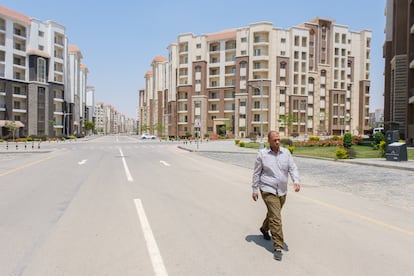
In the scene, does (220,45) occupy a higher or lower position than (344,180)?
higher

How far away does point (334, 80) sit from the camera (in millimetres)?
87938

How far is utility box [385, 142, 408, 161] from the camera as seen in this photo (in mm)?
18453

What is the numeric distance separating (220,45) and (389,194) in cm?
7870

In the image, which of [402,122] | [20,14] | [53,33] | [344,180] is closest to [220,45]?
[53,33]

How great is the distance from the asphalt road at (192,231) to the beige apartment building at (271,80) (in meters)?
65.6

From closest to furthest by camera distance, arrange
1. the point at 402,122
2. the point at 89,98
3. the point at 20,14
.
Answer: the point at 402,122, the point at 20,14, the point at 89,98

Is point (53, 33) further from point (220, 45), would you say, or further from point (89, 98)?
point (89, 98)

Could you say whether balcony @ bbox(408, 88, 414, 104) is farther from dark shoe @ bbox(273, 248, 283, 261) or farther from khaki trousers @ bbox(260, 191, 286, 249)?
dark shoe @ bbox(273, 248, 283, 261)

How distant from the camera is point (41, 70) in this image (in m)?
65.8

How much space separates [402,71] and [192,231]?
39.1 m

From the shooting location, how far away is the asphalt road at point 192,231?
159 inches

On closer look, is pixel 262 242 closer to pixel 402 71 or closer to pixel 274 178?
pixel 274 178

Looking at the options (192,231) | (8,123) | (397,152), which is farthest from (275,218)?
(8,123)

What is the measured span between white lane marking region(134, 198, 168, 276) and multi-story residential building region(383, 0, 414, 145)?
30242 millimetres
